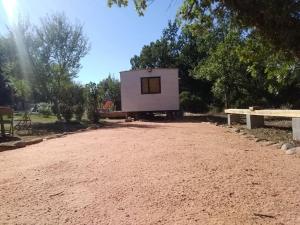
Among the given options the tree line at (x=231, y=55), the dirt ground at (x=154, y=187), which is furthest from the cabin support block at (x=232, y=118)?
the dirt ground at (x=154, y=187)

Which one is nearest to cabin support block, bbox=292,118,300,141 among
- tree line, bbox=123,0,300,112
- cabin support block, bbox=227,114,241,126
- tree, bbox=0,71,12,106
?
tree line, bbox=123,0,300,112

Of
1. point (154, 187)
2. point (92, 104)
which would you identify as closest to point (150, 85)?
point (92, 104)

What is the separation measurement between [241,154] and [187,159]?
1154 millimetres

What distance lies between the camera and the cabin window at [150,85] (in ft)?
70.4

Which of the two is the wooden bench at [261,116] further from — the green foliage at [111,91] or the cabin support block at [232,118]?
the green foliage at [111,91]

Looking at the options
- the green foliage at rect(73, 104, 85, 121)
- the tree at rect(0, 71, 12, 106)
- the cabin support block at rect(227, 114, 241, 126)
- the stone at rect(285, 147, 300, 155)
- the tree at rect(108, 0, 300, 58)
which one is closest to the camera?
the tree at rect(108, 0, 300, 58)

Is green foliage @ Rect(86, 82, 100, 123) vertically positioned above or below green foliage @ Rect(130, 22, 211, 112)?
below

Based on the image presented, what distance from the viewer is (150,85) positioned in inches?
847

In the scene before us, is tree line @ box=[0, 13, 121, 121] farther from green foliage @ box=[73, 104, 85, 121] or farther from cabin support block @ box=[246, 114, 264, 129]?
cabin support block @ box=[246, 114, 264, 129]

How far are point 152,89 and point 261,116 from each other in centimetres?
897

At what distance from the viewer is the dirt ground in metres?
4.01

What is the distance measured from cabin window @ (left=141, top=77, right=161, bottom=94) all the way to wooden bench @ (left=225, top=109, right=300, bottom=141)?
6078mm

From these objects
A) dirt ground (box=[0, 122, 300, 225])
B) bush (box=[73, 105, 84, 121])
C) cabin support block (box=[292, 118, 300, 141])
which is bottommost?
dirt ground (box=[0, 122, 300, 225])

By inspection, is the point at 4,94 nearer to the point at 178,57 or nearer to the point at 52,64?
the point at 178,57
